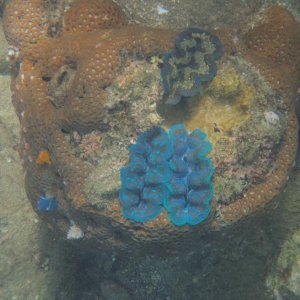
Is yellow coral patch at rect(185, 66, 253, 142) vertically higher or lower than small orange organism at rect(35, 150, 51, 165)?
higher

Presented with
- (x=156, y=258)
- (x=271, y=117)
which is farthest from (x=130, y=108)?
(x=156, y=258)

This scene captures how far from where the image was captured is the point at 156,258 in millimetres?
4090

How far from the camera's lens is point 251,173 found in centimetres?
350

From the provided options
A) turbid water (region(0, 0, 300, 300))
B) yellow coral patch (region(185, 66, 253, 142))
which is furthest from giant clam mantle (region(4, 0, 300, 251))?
turbid water (region(0, 0, 300, 300))

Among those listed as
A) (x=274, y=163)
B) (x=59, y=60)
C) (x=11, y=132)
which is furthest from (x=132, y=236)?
(x=11, y=132)

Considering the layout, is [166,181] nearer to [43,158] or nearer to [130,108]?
[130,108]

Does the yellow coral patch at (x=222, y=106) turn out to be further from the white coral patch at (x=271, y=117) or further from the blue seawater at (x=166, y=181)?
the blue seawater at (x=166, y=181)

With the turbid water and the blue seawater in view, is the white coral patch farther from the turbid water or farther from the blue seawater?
the turbid water

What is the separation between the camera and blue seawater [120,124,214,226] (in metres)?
3.13

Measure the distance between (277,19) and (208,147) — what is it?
184 cm

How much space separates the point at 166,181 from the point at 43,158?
1.49 metres

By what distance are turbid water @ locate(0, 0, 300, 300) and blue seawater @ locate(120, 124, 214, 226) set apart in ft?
2.99

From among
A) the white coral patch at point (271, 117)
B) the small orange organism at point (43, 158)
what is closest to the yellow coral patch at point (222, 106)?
the white coral patch at point (271, 117)

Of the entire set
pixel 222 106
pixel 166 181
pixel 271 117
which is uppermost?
pixel 271 117
